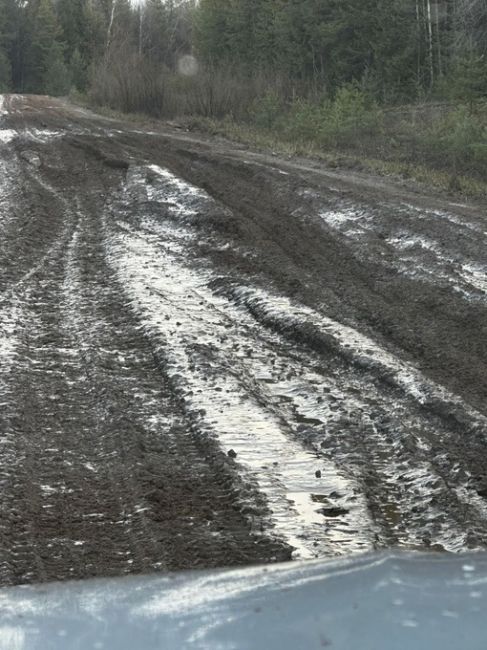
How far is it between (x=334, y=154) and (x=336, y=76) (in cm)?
1817

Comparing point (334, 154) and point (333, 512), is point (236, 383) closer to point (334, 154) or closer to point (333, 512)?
point (333, 512)

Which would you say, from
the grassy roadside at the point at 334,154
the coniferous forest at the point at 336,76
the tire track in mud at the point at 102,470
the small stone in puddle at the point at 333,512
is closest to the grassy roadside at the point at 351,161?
the grassy roadside at the point at 334,154

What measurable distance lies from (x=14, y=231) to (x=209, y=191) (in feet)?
10.5

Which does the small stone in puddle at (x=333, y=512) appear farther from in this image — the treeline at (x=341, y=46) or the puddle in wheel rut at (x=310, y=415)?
the treeline at (x=341, y=46)

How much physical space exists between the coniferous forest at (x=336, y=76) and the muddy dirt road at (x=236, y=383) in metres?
8.42

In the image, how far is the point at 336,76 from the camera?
34469 mm

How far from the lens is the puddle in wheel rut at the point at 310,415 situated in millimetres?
3795

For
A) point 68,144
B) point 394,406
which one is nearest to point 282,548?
point 394,406

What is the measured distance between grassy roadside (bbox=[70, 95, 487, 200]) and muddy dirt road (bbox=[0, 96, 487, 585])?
2.62 m

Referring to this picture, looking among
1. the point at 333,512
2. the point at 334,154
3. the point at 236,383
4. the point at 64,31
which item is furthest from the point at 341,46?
the point at 64,31

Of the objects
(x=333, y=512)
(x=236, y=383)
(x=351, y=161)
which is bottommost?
(x=333, y=512)

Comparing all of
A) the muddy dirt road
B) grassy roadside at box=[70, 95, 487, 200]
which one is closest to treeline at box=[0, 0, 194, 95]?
grassy roadside at box=[70, 95, 487, 200]

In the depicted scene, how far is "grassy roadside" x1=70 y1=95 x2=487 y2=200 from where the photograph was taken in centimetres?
1349

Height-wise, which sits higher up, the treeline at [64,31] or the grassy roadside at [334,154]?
the treeline at [64,31]
